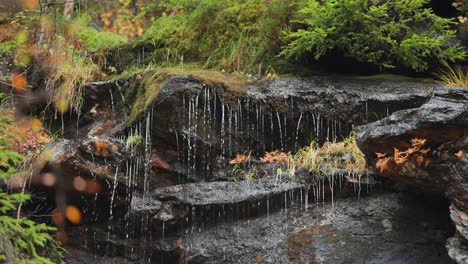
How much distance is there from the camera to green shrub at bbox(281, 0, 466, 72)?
6773 mm

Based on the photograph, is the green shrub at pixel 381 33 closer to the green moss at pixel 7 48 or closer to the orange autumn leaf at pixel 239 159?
the orange autumn leaf at pixel 239 159

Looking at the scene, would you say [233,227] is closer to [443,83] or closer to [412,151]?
[412,151]

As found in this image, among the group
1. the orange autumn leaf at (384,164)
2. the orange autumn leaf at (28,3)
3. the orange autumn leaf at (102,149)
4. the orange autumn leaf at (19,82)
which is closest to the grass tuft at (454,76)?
the orange autumn leaf at (384,164)

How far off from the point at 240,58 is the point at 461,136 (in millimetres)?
4299

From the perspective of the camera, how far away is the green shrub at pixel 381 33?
677 centimetres

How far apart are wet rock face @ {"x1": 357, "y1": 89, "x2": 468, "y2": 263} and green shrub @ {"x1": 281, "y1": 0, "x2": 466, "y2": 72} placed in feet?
5.51

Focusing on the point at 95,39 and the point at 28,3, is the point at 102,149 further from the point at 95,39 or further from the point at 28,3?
the point at 95,39

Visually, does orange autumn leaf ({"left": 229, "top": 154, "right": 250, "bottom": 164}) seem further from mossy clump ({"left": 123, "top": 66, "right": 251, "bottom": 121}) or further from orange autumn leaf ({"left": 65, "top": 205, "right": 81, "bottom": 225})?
orange autumn leaf ({"left": 65, "top": 205, "right": 81, "bottom": 225})

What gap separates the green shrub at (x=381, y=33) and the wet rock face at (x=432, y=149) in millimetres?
1679

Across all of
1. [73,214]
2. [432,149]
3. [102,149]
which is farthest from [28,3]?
[432,149]

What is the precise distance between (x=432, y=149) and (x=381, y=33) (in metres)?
2.38

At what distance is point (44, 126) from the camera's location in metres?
7.82

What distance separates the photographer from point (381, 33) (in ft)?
22.6

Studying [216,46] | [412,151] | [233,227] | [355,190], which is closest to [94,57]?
[216,46]
